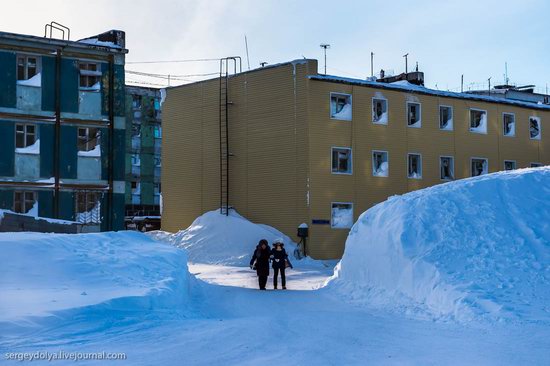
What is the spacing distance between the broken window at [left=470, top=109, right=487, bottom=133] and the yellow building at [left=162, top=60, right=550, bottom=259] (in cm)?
6

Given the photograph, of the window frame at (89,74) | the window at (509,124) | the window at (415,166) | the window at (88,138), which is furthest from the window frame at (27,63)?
the window at (509,124)

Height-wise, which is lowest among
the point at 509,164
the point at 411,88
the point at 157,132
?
the point at 509,164

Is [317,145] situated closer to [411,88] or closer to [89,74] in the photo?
[411,88]

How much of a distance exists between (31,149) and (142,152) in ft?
101

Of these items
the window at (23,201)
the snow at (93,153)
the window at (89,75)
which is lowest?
the window at (23,201)

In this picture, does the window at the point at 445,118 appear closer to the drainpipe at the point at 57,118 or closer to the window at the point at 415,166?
the window at the point at 415,166

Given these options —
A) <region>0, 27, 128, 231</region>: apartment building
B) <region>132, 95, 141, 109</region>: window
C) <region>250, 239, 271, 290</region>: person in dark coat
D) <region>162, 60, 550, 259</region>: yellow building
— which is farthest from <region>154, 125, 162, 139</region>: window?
<region>250, 239, 271, 290</region>: person in dark coat

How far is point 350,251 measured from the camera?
66.4 feet

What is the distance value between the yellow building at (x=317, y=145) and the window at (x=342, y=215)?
6 cm

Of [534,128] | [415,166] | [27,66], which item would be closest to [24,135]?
[27,66]

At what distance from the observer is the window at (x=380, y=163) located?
3716 centimetres

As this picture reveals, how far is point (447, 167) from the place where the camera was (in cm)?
3988

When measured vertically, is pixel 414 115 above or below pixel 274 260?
above

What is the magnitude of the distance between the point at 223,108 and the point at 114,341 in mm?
29193
